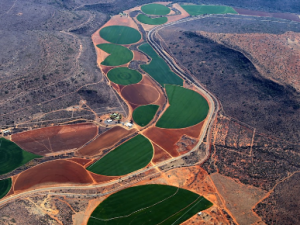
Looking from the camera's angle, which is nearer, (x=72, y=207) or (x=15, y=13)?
(x=72, y=207)

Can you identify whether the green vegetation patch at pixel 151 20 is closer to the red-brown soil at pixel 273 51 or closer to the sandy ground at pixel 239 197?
the red-brown soil at pixel 273 51

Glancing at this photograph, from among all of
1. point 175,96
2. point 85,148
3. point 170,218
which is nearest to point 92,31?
point 175,96

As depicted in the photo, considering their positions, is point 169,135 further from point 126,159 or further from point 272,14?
point 272,14

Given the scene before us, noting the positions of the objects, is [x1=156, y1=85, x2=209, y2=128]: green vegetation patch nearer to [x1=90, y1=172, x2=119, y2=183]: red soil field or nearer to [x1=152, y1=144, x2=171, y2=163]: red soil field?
[x1=152, y1=144, x2=171, y2=163]: red soil field

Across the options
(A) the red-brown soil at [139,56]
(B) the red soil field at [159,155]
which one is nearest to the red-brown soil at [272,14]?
(A) the red-brown soil at [139,56]

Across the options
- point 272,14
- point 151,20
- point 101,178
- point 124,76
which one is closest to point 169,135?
point 101,178

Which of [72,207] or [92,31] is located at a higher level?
[92,31]

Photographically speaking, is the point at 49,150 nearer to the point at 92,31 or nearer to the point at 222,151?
the point at 222,151
